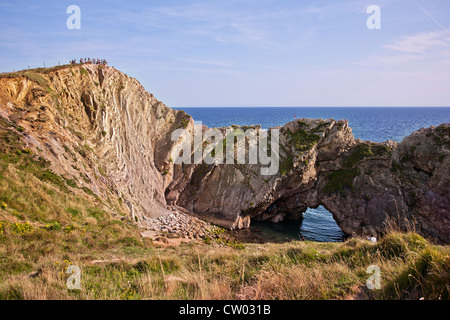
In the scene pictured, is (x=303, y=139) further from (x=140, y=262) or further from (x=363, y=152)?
(x=140, y=262)

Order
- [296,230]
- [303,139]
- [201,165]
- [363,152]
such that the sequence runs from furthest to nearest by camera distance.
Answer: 1. [201,165]
2. [296,230]
3. [303,139]
4. [363,152]

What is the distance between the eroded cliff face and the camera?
23359mm

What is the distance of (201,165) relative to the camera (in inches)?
1435

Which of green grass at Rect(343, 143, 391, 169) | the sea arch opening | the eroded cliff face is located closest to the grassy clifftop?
the eroded cliff face

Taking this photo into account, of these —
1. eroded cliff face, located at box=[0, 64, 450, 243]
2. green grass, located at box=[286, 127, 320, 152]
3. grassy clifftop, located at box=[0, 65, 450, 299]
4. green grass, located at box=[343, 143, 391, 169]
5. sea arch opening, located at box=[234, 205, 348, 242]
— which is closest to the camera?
grassy clifftop, located at box=[0, 65, 450, 299]

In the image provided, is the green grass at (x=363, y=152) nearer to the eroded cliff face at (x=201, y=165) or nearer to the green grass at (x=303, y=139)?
the eroded cliff face at (x=201, y=165)

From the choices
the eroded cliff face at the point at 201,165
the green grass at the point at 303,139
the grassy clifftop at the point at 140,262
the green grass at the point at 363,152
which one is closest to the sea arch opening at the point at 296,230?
the eroded cliff face at the point at 201,165

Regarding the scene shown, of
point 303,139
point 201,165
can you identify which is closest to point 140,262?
point 201,165

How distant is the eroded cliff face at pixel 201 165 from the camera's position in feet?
76.6

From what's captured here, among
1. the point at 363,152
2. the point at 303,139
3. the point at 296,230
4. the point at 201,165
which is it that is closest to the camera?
the point at 363,152

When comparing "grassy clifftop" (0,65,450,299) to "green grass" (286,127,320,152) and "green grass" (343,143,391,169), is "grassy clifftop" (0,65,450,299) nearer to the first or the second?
"green grass" (286,127,320,152)

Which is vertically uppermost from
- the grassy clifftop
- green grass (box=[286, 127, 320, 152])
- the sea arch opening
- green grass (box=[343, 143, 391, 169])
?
green grass (box=[286, 127, 320, 152])

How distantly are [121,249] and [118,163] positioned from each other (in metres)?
15.4
